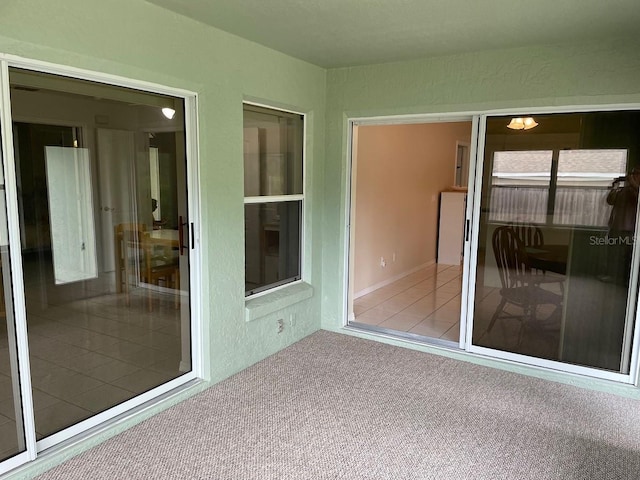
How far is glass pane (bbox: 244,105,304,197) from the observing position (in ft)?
11.5

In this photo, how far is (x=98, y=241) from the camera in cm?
291

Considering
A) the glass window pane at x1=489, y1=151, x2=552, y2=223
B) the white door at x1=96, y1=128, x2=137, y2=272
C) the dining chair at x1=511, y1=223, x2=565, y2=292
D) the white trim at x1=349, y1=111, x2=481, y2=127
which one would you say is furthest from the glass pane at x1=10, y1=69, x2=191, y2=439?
the dining chair at x1=511, y1=223, x2=565, y2=292

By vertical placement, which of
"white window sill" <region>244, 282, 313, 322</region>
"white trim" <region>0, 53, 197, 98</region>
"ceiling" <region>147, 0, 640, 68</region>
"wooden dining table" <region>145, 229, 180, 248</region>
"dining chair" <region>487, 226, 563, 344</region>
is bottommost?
"white window sill" <region>244, 282, 313, 322</region>

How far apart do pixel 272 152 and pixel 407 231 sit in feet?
11.1

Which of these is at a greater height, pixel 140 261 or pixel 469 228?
pixel 469 228

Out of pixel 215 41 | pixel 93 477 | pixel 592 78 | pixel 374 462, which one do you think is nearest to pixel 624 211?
pixel 592 78

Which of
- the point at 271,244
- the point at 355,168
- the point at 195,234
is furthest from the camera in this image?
the point at 355,168

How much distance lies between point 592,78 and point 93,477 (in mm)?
3784

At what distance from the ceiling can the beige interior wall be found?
5.61 ft

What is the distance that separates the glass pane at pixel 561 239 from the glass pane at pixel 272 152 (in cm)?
158

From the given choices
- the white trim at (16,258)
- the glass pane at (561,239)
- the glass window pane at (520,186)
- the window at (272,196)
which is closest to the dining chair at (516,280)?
the glass pane at (561,239)

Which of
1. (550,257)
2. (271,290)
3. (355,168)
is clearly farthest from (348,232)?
(550,257)

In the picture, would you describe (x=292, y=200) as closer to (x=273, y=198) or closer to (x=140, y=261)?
(x=273, y=198)

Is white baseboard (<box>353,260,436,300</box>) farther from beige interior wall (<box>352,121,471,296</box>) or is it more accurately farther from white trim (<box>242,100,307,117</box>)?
white trim (<box>242,100,307,117</box>)
